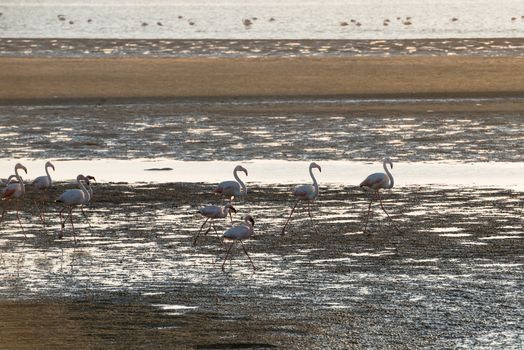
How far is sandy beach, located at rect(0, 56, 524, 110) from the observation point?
36.6 meters

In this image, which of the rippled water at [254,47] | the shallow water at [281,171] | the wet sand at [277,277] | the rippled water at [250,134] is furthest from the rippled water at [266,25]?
the wet sand at [277,277]

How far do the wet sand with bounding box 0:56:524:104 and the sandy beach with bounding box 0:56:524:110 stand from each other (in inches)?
1.2

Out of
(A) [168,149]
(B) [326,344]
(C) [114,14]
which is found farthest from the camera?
(C) [114,14]

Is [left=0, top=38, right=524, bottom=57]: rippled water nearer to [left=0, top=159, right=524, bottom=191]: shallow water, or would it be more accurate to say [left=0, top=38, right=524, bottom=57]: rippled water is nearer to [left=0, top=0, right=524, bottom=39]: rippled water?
[left=0, top=0, right=524, bottom=39]: rippled water

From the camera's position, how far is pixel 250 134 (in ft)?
94.3

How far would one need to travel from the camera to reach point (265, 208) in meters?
19.6

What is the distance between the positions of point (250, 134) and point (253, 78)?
11.8 m

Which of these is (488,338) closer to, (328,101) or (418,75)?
(328,101)

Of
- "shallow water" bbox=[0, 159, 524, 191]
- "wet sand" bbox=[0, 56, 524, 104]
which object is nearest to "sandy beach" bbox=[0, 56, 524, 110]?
"wet sand" bbox=[0, 56, 524, 104]

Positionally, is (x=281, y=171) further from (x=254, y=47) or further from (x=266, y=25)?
(x=266, y=25)

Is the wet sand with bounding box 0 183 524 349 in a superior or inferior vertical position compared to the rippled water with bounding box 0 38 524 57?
superior

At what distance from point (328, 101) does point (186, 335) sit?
23.5 m

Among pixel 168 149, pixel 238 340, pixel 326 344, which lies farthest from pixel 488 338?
pixel 168 149

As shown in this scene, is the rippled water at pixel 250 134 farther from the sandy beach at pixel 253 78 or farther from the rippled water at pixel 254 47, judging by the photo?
the rippled water at pixel 254 47
